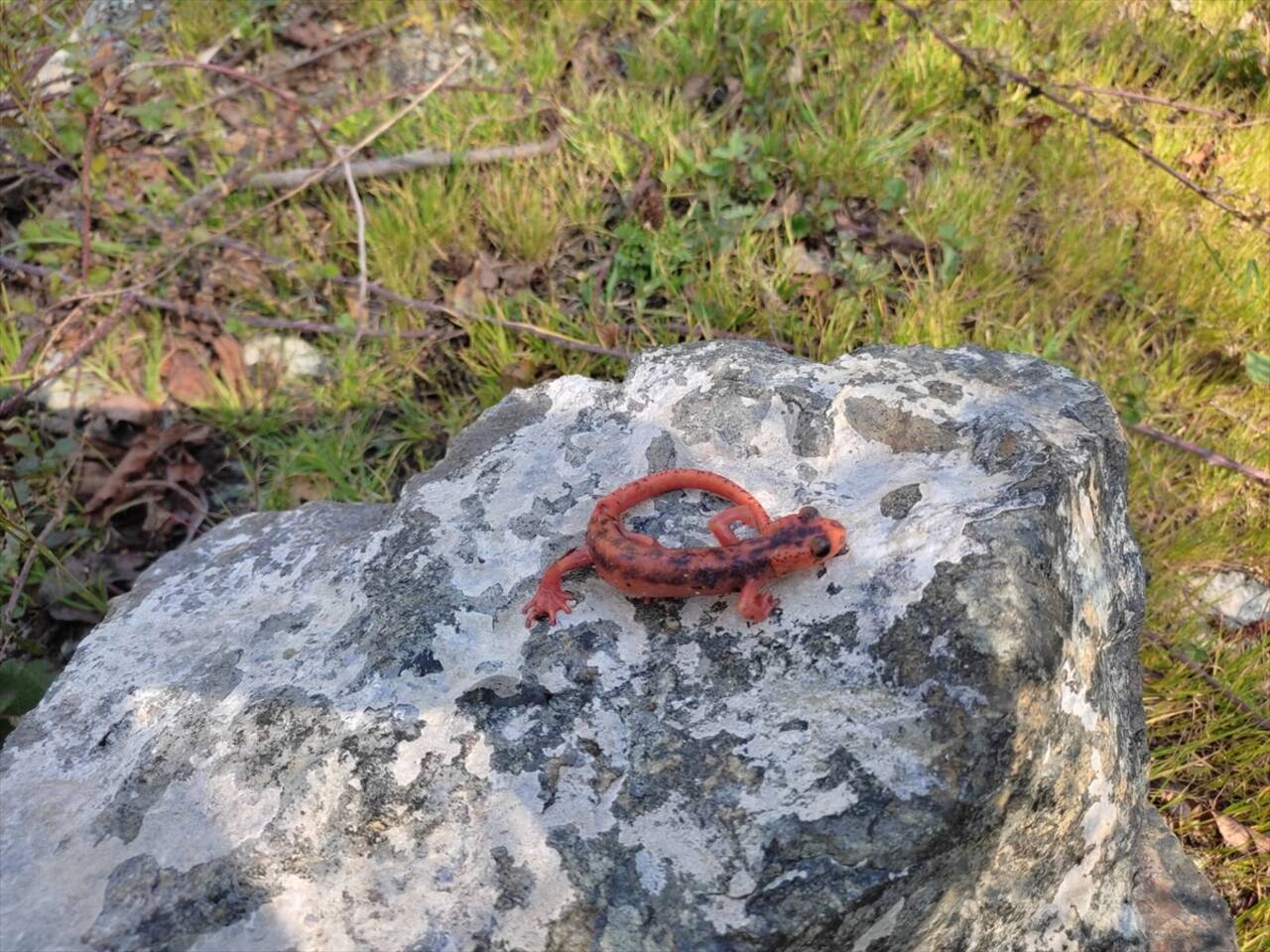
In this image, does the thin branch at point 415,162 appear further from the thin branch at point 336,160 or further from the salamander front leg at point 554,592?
the salamander front leg at point 554,592

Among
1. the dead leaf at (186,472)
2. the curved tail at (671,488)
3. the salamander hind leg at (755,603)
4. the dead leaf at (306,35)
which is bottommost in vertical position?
the dead leaf at (186,472)

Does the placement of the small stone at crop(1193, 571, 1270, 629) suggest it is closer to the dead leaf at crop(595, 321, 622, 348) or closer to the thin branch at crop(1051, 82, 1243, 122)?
the thin branch at crop(1051, 82, 1243, 122)

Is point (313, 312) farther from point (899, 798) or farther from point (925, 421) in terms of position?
→ point (899, 798)

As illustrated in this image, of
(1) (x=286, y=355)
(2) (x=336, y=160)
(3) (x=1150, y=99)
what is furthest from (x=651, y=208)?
(3) (x=1150, y=99)

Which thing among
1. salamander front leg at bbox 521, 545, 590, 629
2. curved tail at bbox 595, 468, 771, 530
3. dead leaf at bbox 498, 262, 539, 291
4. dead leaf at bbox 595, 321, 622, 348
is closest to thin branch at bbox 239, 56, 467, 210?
dead leaf at bbox 498, 262, 539, 291

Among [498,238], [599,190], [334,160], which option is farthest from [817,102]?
[334,160]

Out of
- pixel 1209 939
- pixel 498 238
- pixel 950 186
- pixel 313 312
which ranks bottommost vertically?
pixel 1209 939

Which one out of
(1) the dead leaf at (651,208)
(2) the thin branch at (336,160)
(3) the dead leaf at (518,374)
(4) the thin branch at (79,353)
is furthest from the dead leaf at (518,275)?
(4) the thin branch at (79,353)
